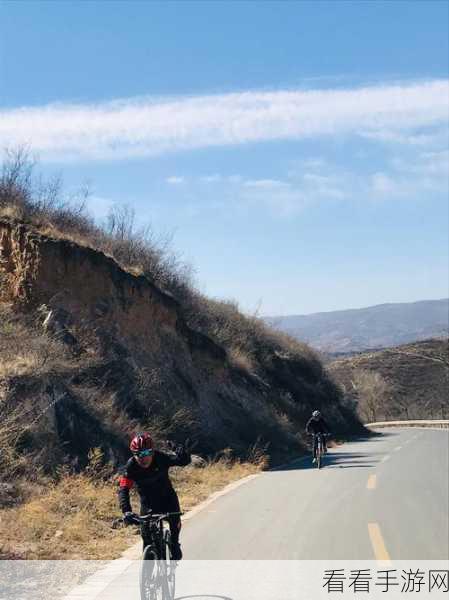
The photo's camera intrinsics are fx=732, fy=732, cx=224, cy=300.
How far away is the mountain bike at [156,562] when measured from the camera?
6.49 meters

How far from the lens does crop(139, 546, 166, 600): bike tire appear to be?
6440mm

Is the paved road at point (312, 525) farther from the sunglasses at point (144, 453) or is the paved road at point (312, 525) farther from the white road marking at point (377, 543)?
the sunglasses at point (144, 453)

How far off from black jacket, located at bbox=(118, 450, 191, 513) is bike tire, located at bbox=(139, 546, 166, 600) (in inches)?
26.1

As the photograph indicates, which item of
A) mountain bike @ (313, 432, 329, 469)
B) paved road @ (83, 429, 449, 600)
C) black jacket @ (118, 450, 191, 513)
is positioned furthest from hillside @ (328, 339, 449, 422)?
black jacket @ (118, 450, 191, 513)

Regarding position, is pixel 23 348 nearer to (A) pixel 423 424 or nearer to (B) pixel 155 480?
(B) pixel 155 480

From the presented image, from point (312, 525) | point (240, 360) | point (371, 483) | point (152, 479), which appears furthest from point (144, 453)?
point (240, 360)

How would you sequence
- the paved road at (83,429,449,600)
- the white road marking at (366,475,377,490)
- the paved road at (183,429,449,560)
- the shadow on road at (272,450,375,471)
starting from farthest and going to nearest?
the shadow on road at (272,450,375,471) → the white road marking at (366,475,377,490) → the paved road at (183,429,449,560) → the paved road at (83,429,449,600)

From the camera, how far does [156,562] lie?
6.65m

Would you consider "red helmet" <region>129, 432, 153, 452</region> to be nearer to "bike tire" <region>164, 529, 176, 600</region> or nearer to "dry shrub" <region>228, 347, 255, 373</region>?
"bike tire" <region>164, 529, 176, 600</region>

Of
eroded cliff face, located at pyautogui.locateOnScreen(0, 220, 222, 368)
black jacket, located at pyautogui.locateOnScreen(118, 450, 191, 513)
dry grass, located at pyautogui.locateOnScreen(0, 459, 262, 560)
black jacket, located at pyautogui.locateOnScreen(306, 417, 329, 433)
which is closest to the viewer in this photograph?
black jacket, located at pyautogui.locateOnScreen(118, 450, 191, 513)

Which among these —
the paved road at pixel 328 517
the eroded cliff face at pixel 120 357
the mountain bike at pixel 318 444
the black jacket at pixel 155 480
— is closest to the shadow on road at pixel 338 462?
the mountain bike at pixel 318 444

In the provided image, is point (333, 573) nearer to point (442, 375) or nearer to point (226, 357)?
point (226, 357)

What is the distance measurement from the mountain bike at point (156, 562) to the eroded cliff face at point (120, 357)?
8626 millimetres

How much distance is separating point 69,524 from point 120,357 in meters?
11.6
